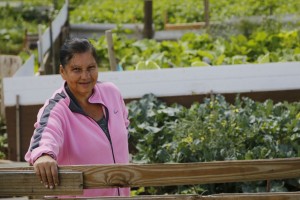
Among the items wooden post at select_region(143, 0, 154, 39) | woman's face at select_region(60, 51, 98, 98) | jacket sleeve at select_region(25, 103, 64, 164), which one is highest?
woman's face at select_region(60, 51, 98, 98)

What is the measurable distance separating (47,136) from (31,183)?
28cm

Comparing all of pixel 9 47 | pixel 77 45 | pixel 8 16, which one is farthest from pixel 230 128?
pixel 8 16

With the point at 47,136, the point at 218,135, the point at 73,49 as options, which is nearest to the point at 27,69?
the point at 218,135

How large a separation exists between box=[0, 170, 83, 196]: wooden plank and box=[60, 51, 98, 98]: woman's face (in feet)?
1.91

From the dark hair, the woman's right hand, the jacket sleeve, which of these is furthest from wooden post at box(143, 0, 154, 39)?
the woman's right hand

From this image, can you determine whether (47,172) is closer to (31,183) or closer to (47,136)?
(31,183)

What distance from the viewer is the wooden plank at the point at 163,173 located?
105 inches

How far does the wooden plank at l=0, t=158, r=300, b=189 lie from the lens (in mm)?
2672

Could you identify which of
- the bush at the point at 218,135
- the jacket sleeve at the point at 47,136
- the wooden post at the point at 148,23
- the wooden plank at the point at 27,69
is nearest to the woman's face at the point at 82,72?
the jacket sleeve at the point at 47,136

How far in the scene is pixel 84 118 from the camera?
3090 mm

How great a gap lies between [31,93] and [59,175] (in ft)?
15.6

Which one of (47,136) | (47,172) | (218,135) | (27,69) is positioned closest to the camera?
(47,172)

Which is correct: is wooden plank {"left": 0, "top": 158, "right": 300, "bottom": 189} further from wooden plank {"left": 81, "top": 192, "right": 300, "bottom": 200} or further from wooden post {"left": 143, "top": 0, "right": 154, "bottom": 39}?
wooden post {"left": 143, "top": 0, "right": 154, "bottom": 39}

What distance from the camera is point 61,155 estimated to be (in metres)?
3.06
